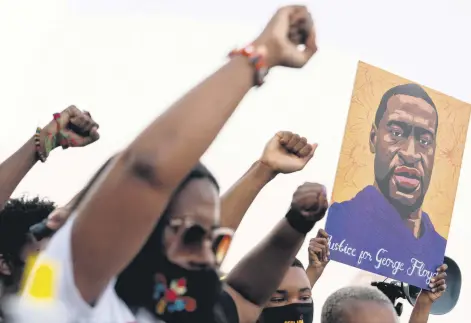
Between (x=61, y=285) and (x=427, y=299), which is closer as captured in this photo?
(x=61, y=285)

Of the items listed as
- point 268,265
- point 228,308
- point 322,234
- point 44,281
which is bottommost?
point 44,281

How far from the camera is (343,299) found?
3.20 m

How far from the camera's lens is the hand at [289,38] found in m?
1.41

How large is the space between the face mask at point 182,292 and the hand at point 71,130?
152cm

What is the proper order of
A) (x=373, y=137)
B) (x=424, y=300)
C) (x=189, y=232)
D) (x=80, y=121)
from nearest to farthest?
(x=189, y=232) < (x=80, y=121) < (x=373, y=137) < (x=424, y=300)

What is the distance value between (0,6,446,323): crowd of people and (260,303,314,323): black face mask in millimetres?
995

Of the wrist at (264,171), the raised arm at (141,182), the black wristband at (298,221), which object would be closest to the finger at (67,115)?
the wrist at (264,171)

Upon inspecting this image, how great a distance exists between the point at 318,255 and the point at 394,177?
0.75m

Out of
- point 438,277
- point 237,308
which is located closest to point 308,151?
point 237,308

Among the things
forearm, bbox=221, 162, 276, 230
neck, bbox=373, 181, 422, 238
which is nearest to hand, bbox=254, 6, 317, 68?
forearm, bbox=221, 162, 276, 230

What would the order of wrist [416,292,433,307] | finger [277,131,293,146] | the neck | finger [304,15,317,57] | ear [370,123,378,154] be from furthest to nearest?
1. wrist [416,292,433,307]
2. the neck
3. ear [370,123,378,154]
4. finger [277,131,293,146]
5. finger [304,15,317,57]

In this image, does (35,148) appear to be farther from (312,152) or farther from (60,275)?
(60,275)

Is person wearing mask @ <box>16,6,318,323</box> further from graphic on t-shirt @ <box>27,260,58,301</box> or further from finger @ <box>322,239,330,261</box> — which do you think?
finger @ <box>322,239,330,261</box>

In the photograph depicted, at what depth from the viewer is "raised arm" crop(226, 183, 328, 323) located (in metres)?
2.41
